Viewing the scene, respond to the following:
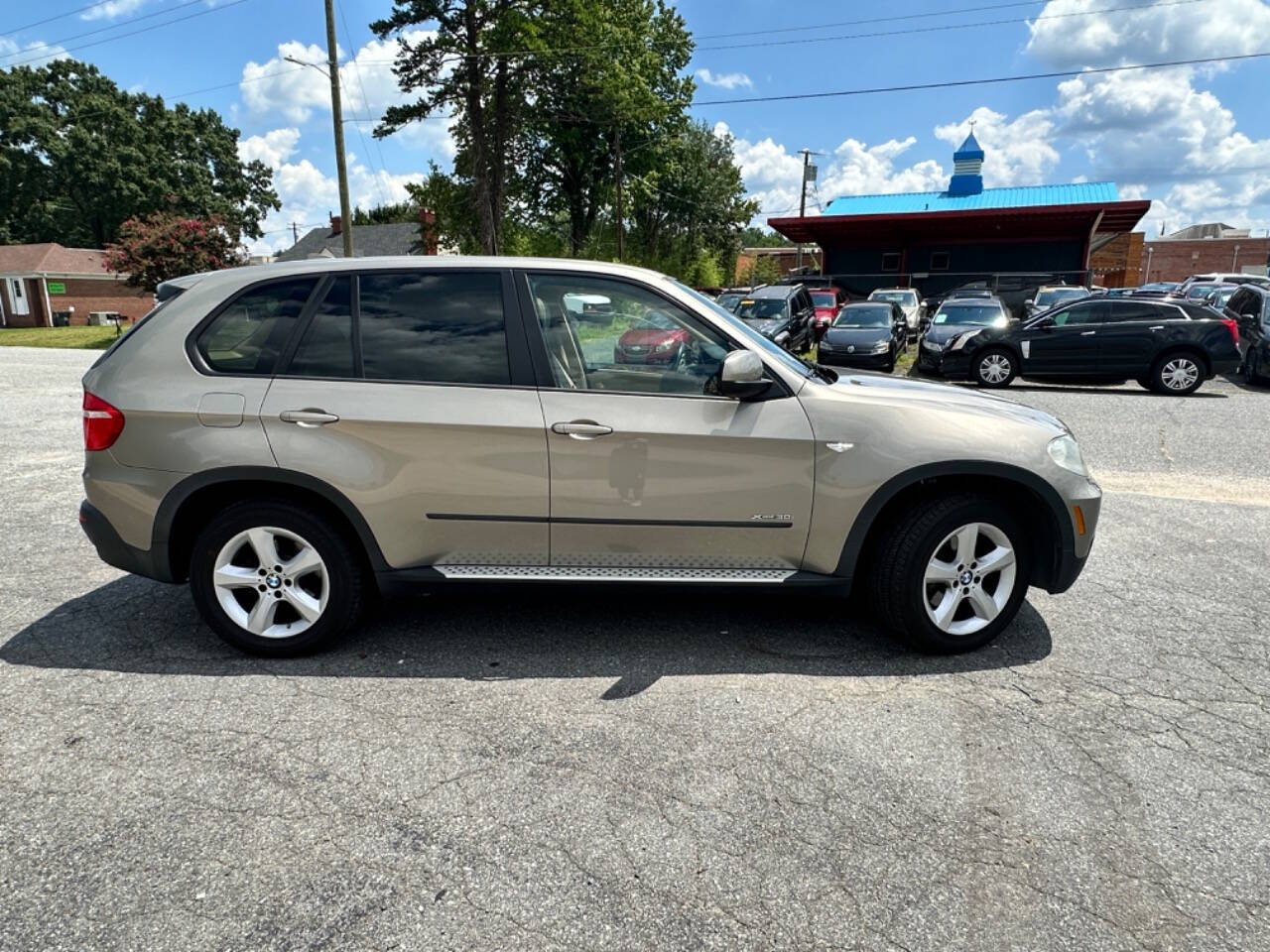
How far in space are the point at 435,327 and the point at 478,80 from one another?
3091 centimetres

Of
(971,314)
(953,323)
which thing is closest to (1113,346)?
(953,323)

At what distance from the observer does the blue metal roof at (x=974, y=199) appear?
3581cm

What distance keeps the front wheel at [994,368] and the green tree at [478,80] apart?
22603mm

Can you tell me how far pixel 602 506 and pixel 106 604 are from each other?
2976mm

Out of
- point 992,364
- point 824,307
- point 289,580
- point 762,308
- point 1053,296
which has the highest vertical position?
point 1053,296

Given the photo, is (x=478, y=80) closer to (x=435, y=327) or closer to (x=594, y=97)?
(x=594, y=97)

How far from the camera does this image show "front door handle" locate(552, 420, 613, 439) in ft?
11.2

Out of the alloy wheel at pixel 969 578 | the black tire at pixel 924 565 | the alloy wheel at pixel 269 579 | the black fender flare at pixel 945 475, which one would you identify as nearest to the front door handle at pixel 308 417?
the alloy wheel at pixel 269 579

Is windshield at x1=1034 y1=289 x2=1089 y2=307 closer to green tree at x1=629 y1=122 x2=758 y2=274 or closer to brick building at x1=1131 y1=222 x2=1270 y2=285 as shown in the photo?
green tree at x1=629 y1=122 x2=758 y2=274

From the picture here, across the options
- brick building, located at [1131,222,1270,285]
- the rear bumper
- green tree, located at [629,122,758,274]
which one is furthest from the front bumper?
brick building, located at [1131,222,1270,285]

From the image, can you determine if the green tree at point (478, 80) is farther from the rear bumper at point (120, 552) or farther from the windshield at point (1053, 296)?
the rear bumper at point (120, 552)

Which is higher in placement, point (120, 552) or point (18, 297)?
point (18, 297)

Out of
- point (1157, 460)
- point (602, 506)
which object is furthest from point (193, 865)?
point (1157, 460)

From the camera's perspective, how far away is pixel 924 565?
3.56m
